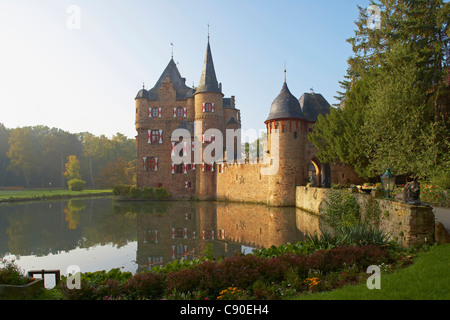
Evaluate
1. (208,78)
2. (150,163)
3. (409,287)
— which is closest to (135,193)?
(150,163)

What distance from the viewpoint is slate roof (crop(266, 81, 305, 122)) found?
2398 centimetres

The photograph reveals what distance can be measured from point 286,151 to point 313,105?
551 centimetres

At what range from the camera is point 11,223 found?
18.8 meters

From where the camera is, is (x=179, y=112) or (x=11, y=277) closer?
(x=11, y=277)

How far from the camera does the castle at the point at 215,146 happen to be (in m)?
24.1

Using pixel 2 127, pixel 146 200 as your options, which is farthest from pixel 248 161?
pixel 2 127

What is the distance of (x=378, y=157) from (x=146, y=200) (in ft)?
74.6

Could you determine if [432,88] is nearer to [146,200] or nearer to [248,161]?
[248,161]

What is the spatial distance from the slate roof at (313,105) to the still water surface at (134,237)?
10105 mm

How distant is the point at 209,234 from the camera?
1403 cm

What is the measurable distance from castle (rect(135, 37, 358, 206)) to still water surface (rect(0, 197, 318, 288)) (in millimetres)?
6005

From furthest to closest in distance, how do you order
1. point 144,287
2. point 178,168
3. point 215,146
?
point 178,168 < point 215,146 < point 144,287

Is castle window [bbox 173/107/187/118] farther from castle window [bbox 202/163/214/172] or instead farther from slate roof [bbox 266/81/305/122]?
slate roof [bbox 266/81/305/122]

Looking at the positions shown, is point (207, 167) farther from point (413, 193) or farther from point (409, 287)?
point (409, 287)
